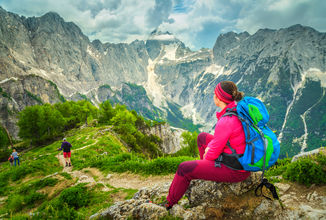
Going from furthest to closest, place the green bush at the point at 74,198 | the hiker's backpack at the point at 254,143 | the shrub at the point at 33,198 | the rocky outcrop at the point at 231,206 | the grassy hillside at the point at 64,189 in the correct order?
the shrub at the point at 33,198 < the green bush at the point at 74,198 < the grassy hillside at the point at 64,189 < the rocky outcrop at the point at 231,206 < the hiker's backpack at the point at 254,143

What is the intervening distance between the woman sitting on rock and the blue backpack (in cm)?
14

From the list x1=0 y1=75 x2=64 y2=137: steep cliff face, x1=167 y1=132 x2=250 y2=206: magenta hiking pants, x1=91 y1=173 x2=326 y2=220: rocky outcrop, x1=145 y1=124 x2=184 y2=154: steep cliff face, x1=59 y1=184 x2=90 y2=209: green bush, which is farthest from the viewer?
x1=0 y1=75 x2=64 y2=137: steep cliff face

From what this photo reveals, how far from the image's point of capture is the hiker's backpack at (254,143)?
167 inches

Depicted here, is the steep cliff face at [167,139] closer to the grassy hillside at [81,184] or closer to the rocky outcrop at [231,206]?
the grassy hillside at [81,184]

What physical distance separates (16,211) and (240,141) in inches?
415

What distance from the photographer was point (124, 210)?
17.3 feet

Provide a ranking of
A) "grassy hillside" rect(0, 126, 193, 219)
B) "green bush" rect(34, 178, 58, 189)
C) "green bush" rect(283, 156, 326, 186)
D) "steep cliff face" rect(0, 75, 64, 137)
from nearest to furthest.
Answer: "green bush" rect(283, 156, 326, 186) < "grassy hillside" rect(0, 126, 193, 219) < "green bush" rect(34, 178, 58, 189) < "steep cliff face" rect(0, 75, 64, 137)

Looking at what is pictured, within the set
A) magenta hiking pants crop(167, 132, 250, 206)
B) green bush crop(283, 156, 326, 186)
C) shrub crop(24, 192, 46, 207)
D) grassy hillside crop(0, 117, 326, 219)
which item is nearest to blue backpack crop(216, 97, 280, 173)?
magenta hiking pants crop(167, 132, 250, 206)

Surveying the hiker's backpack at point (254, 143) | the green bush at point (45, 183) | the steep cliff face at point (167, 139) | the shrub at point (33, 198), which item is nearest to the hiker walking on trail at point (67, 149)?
the green bush at point (45, 183)

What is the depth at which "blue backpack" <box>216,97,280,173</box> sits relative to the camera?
4234 mm

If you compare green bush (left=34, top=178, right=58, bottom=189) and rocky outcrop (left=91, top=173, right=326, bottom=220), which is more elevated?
rocky outcrop (left=91, top=173, right=326, bottom=220)

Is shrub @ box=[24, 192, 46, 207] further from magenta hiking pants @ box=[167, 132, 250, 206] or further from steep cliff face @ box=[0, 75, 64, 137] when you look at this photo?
steep cliff face @ box=[0, 75, 64, 137]

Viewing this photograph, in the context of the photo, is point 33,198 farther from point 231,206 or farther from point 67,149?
point 231,206

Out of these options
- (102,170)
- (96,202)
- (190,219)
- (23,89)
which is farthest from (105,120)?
(23,89)
